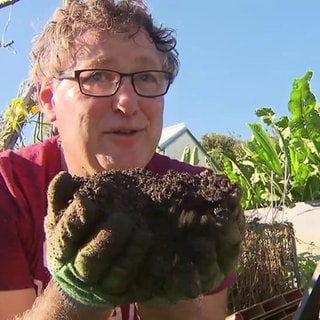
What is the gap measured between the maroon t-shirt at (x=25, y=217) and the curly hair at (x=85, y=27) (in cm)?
28

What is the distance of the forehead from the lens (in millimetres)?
1735

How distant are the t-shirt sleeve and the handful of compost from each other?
548 millimetres

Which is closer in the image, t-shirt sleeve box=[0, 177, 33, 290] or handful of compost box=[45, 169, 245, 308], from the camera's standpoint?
handful of compost box=[45, 169, 245, 308]

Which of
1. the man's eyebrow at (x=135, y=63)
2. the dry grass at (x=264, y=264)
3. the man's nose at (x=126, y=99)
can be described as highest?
the man's eyebrow at (x=135, y=63)

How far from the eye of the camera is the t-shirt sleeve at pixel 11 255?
162 cm

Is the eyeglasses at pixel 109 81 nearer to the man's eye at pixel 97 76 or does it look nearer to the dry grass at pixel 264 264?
the man's eye at pixel 97 76

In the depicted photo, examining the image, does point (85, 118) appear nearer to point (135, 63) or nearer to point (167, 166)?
point (135, 63)

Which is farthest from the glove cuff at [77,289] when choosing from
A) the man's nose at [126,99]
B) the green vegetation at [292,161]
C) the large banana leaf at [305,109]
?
the large banana leaf at [305,109]

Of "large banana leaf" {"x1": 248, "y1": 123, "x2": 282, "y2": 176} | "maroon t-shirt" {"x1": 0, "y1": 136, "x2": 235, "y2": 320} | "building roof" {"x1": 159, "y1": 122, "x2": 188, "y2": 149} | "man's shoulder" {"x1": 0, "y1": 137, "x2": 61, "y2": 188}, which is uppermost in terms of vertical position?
"building roof" {"x1": 159, "y1": 122, "x2": 188, "y2": 149}

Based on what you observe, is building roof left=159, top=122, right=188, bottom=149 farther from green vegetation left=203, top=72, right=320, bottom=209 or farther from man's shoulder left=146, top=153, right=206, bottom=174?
man's shoulder left=146, top=153, right=206, bottom=174

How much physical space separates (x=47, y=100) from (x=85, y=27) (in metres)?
0.26

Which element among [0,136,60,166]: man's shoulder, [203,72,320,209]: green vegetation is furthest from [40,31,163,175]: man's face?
[203,72,320,209]: green vegetation

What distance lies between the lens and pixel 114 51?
174cm

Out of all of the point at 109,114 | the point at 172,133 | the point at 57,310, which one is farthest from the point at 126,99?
the point at 172,133
